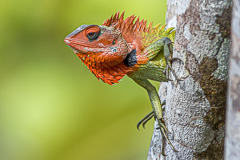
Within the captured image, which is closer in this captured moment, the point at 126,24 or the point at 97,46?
the point at 97,46

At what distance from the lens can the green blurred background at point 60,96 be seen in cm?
386

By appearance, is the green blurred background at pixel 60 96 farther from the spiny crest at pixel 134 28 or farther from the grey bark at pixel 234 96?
the grey bark at pixel 234 96

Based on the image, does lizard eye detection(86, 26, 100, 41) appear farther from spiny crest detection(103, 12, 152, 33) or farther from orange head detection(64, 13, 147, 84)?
spiny crest detection(103, 12, 152, 33)

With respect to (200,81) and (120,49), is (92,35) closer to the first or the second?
(120,49)

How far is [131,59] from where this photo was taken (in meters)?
2.45

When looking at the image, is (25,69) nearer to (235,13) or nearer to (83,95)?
(83,95)

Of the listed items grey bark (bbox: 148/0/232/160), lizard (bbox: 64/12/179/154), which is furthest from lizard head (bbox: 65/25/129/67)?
grey bark (bbox: 148/0/232/160)

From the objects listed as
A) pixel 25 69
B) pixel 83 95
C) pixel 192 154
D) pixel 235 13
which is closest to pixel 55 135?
pixel 83 95

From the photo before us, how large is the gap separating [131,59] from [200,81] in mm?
818

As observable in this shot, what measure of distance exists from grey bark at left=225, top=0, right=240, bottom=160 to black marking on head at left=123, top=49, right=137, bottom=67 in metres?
1.26

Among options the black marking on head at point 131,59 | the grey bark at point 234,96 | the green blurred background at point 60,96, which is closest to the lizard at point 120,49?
the black marking on head at point 131,59

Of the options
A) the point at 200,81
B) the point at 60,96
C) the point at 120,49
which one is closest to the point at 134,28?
the point at 120,49

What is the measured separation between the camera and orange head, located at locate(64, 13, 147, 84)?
2381 mm

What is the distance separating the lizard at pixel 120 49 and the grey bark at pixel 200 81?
0.45 meters
